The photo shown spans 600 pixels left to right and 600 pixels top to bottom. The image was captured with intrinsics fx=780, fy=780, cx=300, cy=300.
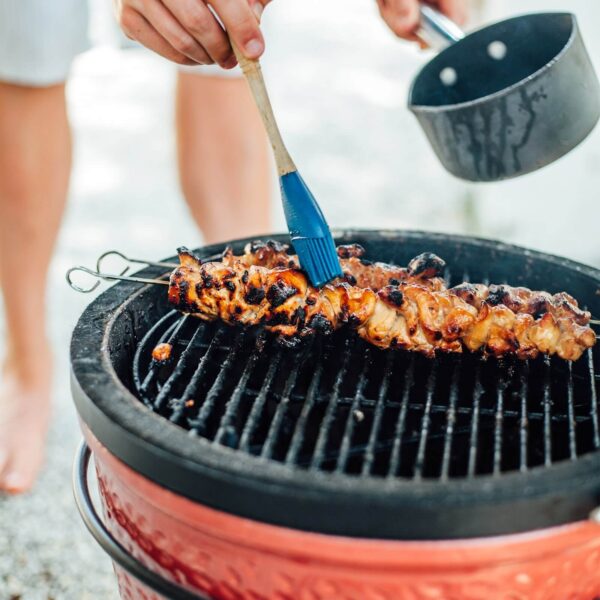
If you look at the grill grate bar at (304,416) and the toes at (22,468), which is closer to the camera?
the grill grate bar at (304,416)

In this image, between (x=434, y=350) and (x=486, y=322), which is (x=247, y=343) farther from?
(x=486, y=322)

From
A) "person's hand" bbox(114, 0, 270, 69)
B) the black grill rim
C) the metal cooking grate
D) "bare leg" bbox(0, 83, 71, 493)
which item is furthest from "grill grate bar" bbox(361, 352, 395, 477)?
"bare leg" bbox(0, 83, 71, 493)

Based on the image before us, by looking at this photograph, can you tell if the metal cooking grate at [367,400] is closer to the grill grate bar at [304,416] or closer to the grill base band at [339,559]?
the grill grate bar at [304,416]

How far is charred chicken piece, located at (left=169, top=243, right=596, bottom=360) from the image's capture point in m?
1.91

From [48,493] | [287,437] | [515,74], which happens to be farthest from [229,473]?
[48,493]

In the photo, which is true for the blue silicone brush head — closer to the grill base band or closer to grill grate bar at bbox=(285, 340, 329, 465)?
Answer: grill grate bar at bbox=(285, 340, 329, 465)

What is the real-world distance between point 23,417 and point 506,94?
97.0 inches

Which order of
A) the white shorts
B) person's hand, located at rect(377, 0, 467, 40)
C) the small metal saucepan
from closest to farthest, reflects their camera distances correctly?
1. the small metal saucepan
2. person's hand, located at rect(377, 0, 467, 40)
3. the white shorts

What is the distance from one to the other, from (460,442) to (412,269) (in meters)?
0.53

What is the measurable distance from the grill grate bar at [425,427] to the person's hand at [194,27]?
876mm

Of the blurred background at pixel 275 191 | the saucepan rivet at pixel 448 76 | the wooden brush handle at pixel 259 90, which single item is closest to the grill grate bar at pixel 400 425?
the wooden brush handle at pixel 259 90

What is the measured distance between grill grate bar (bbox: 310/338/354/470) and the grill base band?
182mm

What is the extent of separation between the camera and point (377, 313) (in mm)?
1947

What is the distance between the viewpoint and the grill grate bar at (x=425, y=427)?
1510 mm
